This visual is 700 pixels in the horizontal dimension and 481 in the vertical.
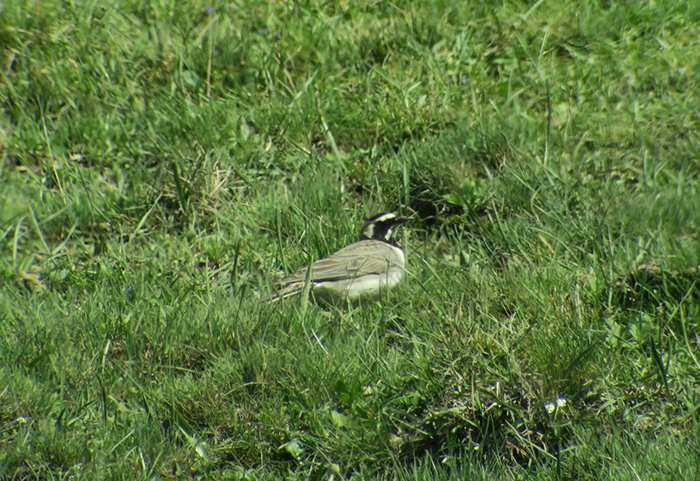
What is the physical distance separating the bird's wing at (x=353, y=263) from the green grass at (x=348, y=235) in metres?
0.23

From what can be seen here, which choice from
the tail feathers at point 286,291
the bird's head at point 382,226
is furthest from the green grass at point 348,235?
the bird's head at point 382,226

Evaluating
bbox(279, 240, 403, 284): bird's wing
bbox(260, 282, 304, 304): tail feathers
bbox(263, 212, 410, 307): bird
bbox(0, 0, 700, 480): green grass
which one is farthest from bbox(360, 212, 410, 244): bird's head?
bbox(260, 282, 304, 304): tail feathers

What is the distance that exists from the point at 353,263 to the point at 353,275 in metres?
0.21

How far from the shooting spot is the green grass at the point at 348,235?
377 centimetres

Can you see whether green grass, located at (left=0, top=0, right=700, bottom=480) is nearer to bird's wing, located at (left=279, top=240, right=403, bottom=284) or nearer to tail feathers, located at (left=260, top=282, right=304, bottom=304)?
tail feathers, located at (left=260, top=282, right=304, bottom=304)

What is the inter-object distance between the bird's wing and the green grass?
0.23 metres

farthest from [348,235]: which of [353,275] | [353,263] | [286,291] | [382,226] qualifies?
[286,291]

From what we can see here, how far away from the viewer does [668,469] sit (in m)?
3.22

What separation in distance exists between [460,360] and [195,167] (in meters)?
3.30

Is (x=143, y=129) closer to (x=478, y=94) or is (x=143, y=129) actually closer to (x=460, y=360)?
(x=478, y=94)

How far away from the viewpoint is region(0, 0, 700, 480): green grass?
3.77 meters

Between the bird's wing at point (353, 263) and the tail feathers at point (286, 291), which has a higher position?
the tail feathers at point (286, 291)

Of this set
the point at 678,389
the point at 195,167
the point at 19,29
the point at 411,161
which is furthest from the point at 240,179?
the point at 678,389

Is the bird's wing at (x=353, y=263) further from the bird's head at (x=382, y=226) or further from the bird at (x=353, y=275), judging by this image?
the bird's head at (x=382, y=226)
